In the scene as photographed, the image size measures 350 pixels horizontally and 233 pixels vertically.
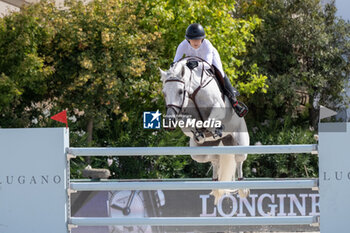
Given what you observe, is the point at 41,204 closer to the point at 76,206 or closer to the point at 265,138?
the point at 76,206

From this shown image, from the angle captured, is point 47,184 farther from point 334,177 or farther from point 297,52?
point 297,52

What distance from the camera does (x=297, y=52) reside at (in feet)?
54.7

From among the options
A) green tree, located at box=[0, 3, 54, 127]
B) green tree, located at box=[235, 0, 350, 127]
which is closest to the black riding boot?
green tree, located at box=[0, 3, 54, 127]

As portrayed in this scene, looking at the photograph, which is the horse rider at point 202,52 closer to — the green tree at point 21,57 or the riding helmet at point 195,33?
the riding helmet at point 195,33

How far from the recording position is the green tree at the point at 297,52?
16.2 m

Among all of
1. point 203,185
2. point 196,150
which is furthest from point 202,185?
point 196,150

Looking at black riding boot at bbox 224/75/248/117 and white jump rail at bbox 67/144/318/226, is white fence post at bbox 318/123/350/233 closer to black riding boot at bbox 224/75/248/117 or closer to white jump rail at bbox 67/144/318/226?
white jump rail at bbox 67/144/318/226

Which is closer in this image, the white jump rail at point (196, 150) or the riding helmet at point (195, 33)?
the white jump rail at point (196, 150)

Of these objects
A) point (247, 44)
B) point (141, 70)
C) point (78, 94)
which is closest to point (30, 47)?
point (78, 94)

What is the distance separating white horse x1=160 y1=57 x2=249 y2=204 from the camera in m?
5.39

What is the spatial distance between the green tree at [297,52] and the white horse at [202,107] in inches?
388

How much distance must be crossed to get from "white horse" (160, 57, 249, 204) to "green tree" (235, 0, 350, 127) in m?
9.85

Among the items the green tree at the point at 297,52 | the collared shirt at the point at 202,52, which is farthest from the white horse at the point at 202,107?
the green tree at the point at 297,52

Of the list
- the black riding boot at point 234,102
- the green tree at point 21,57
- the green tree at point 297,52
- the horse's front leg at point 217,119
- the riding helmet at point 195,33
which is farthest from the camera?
the green tree at point 297,52
